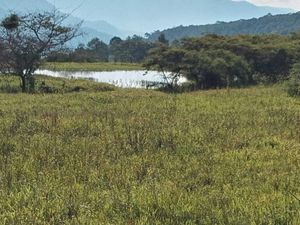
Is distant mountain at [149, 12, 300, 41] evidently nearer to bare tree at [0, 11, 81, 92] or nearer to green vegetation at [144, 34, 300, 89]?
green vegetation at [144, 34, 300, 89]

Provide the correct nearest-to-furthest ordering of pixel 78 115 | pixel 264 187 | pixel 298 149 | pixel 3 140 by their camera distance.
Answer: pixel 264 187 < pixel 298 149 < pixel 3 140 < pixel 78 115

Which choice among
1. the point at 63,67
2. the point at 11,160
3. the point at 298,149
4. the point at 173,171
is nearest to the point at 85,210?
the point at 173,171

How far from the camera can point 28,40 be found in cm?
2781

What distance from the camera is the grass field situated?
539 cm

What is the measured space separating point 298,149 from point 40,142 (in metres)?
4.86

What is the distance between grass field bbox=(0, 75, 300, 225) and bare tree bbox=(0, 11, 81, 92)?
14.1 metres

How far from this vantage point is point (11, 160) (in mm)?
7898

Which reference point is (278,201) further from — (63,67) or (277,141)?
(63,67)

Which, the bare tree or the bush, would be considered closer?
Result: the bush

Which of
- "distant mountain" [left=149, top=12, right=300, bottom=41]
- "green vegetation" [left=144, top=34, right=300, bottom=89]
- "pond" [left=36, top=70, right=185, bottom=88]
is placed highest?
"distant mountain" [left=149, top=12, right=300, bottom=41]

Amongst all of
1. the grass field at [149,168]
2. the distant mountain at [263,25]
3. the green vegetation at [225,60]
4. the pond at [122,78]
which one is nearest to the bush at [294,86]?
the green vegetation at [225,60]

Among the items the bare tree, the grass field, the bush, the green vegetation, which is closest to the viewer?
the grass field

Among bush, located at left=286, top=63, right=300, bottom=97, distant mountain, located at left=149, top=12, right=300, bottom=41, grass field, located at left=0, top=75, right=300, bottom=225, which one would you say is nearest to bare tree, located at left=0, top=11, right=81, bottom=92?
bush, located at left=286, top=63, right=300, bottom=97

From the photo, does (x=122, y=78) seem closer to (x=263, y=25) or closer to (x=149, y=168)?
(x=149, y=168)
